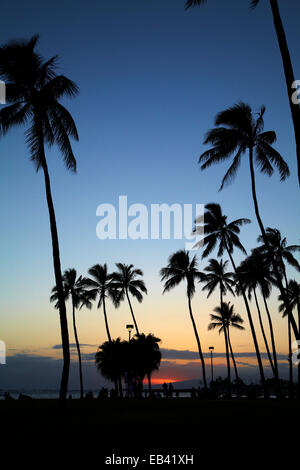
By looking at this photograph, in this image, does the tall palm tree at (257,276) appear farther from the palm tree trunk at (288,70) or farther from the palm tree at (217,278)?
the palm tree trunk at (288,70)

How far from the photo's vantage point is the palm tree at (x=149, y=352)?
44.4m

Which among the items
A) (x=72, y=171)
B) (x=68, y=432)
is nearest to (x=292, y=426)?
(x=68, y=432)

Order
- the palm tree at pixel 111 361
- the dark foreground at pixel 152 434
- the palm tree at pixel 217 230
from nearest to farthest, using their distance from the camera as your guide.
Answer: the dark foreground at pixel 152 434, the palm tree at pixel 217 230, the palm tree at pixel 111 361

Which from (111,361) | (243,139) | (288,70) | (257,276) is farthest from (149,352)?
(288,70)

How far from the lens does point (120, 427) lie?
961 centimetres

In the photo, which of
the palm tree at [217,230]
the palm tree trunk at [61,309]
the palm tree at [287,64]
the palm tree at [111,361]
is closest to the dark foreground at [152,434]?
the palm tree trunk at [61,309]

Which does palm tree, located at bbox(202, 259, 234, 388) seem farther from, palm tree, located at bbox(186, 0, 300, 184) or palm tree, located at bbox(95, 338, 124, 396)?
palm tree, located at bbox(186, 0, 300, 184)

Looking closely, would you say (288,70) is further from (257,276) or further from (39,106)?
(257,276)

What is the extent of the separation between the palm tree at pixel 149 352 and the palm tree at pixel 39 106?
Answer: 30277mm

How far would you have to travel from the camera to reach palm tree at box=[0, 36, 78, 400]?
16.2 meters

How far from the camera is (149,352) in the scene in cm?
4453

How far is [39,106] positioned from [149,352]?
34024 millimetres

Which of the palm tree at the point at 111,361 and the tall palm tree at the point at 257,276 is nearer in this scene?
the tall palm tree at the point at 257,276

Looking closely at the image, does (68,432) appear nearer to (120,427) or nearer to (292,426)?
(120,427)
